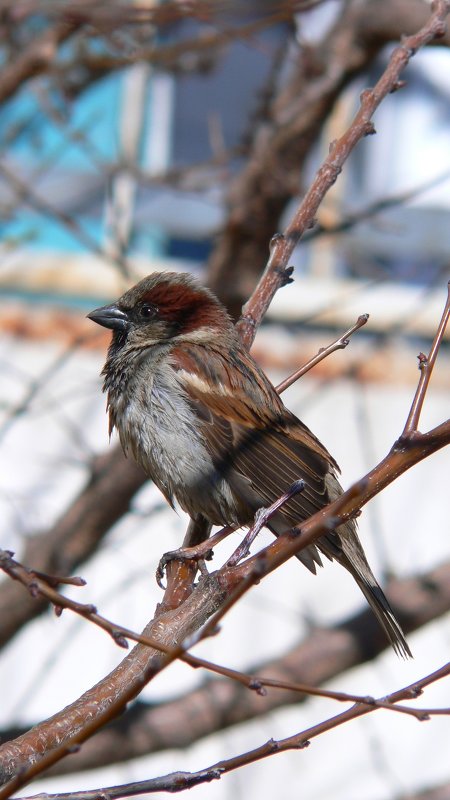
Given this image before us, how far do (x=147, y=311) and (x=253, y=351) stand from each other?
2707mm

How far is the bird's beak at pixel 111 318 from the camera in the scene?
11.1ft

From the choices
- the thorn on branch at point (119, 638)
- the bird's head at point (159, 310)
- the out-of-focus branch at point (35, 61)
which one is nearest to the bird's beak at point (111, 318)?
the bird's head at point (159, 310)

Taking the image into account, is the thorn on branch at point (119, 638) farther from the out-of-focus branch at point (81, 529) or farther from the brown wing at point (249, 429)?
the out-of-focus branch at point (81, 529)

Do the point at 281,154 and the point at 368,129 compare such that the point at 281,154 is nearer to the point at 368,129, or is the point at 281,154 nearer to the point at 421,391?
the point at 368,129

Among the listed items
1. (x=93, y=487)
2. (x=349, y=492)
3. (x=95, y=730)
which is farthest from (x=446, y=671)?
(x=93, y=487)

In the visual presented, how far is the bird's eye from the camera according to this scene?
3.39 m

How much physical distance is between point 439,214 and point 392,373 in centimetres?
125

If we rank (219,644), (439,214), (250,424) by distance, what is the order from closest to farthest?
(250,424) < (219,644) < (439,214)

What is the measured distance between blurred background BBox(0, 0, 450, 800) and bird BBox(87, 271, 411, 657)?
4.66 ft

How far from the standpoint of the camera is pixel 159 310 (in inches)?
134

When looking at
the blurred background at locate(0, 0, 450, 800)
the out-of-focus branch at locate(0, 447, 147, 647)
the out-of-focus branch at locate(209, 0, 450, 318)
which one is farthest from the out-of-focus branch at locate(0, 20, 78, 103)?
the out-of-focus branch at locate(0, 447, 147, 647)

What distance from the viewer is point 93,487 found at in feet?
13.6

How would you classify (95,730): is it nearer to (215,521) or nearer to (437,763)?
(215,521)

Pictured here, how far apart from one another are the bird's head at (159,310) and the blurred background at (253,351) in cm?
136
